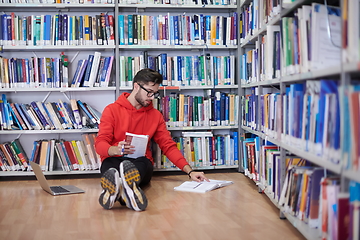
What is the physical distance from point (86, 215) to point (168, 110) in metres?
1.61

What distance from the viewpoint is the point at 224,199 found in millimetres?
2998

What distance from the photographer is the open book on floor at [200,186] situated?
324 centimetres

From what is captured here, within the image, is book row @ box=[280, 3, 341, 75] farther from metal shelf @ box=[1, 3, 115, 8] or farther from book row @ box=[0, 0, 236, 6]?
metal shelf @ box=[1, 3, 115, 8]

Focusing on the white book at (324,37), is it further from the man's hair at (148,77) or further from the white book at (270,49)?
the man's hair at (148,77)

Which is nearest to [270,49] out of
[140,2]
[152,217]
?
[152,217]

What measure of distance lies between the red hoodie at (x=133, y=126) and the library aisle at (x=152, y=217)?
341mm

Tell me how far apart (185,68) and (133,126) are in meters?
0.86

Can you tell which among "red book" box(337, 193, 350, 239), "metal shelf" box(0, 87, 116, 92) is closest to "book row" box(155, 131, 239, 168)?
"metal shelf" box(0, 87, 116, 92)

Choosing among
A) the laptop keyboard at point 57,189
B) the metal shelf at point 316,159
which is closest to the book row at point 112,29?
the laptop keyboard at point 57,189

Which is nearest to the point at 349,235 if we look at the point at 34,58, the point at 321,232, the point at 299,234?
the point at 321,232

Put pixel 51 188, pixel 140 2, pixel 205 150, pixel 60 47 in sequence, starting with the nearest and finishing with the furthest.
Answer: pixel 51 188, pixel 60 47, pixel 140 2, pixel 205 150

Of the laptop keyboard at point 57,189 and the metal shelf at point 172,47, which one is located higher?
the metal shelf at point 172,47

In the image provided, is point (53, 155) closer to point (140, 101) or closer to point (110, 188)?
point (140, 101)

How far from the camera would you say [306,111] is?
80.7 inches
